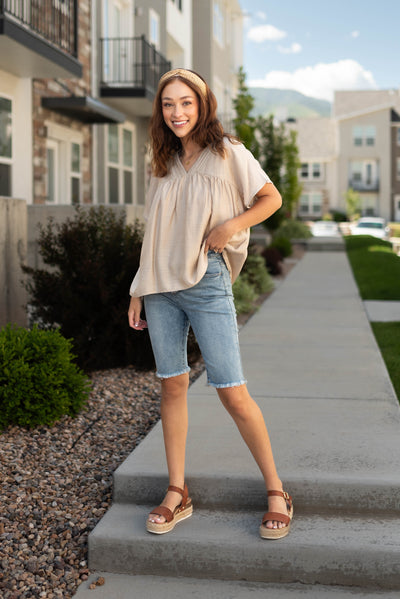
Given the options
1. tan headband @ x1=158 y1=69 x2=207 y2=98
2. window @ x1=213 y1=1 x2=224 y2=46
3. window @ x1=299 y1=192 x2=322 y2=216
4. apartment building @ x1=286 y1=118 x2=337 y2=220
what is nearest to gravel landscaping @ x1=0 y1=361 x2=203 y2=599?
tan headband @ x1=158 y1=69 x2=207 y2=98

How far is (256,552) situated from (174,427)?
2.17 ft

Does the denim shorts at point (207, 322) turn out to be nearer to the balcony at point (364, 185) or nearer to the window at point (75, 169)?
the window at point (75, 169)

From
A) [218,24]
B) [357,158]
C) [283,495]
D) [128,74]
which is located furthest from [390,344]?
[357,158]

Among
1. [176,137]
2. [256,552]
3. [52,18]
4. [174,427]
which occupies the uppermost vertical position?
[52,18]

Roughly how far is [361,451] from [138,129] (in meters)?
15.5

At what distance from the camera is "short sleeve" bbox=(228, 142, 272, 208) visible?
309cm

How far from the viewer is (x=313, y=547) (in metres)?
3.13

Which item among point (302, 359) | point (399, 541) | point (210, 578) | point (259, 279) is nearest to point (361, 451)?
point (399, 541)

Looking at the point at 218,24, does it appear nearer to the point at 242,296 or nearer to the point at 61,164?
the point at 61,164

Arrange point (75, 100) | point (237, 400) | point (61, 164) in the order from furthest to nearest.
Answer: point (61, 164), point (75, 100), point (237, 400)

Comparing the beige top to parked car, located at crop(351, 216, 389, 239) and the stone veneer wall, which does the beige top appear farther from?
parked car, located at crop(351, 216, 389, 239)

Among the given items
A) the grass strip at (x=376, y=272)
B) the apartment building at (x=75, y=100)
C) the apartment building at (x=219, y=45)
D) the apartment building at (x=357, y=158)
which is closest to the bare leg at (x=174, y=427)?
the apartment building at (x=75, y=100)

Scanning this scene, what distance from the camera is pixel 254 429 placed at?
3180mm

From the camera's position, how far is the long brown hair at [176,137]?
10.2ft
